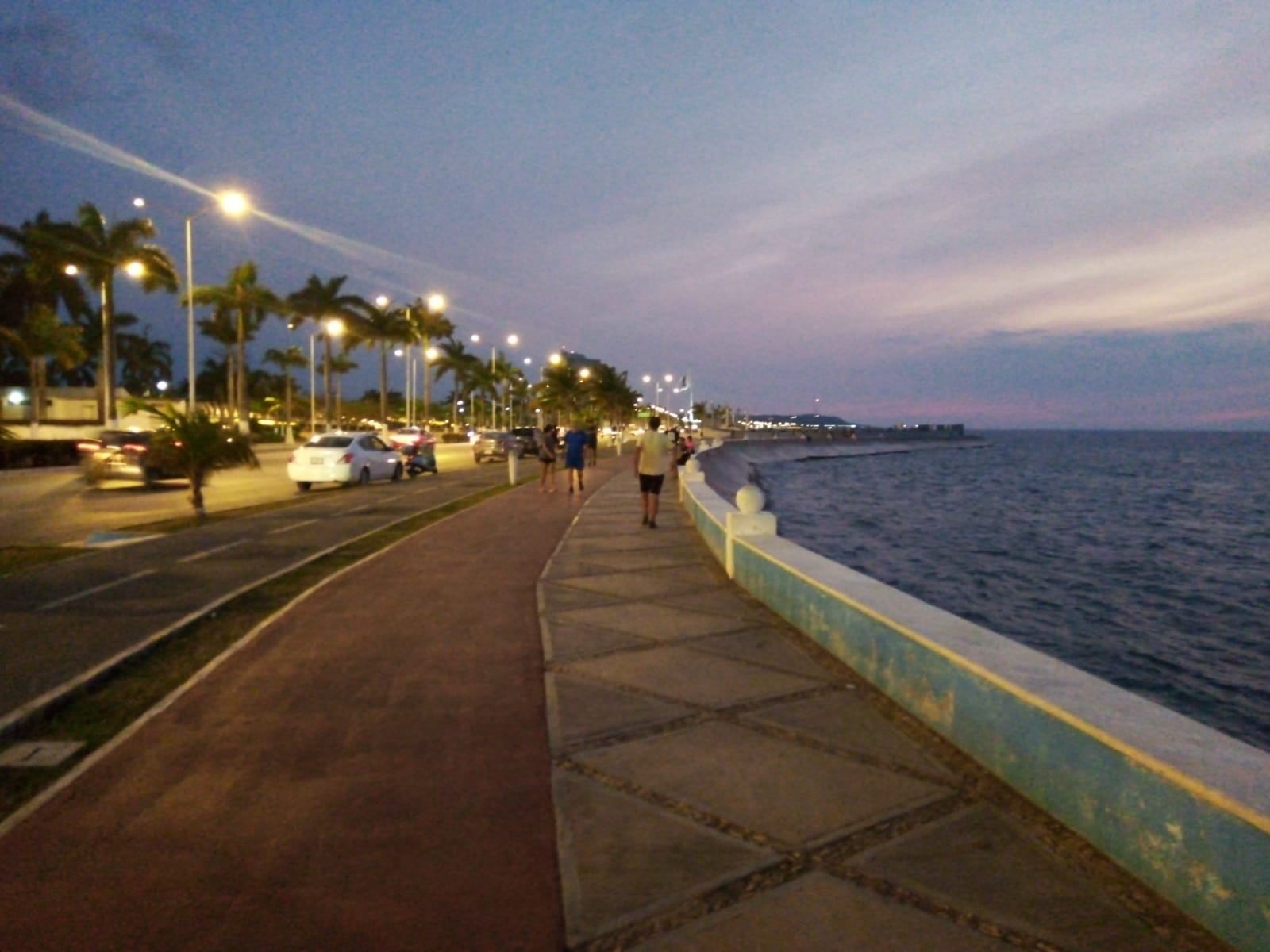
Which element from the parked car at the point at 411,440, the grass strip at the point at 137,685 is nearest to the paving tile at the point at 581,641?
the grass strip at the point at 137,685

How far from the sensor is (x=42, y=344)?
182ft

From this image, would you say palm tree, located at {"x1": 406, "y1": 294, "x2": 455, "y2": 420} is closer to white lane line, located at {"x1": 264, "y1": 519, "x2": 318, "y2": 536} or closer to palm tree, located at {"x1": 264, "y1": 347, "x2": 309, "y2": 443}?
palm tree, located at {"x1": 264, "y1": 347, "x2": 309, "y2": 443}

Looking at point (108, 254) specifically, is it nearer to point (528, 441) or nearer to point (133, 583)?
point (528, 441)

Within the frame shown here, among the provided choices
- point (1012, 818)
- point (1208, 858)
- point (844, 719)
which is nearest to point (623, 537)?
point (844, 719)

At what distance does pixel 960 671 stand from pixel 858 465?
89.4 m

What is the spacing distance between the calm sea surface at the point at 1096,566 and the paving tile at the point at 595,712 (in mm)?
8057

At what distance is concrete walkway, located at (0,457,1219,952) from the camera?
353cm

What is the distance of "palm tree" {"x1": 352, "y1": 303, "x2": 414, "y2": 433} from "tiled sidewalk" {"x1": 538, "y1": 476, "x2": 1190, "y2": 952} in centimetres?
6403

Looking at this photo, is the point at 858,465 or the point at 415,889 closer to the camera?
the point at 415,889

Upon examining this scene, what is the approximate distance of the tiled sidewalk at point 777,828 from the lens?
349 centimetres

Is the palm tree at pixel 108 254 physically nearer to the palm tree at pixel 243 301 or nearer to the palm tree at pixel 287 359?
the palm tree at pixel 243 301

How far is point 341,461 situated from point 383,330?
4693 centimetres

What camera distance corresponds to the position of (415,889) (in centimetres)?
382

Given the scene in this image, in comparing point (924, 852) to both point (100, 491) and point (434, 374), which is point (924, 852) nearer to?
point (100, 491)
